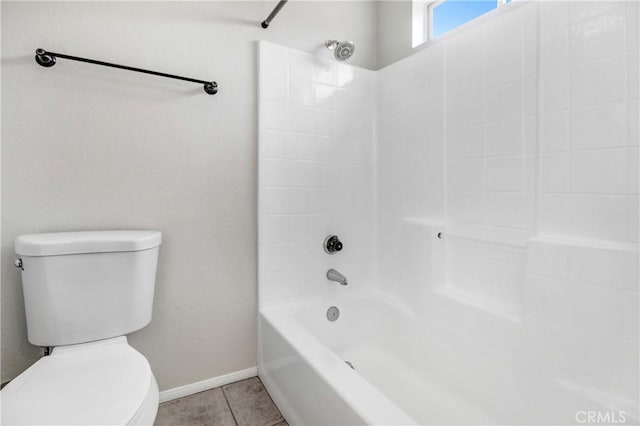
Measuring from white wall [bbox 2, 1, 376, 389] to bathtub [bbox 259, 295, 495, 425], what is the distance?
31cm

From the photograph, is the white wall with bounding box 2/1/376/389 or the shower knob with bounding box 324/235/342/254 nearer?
the white wall with bounding box 2/1/376/389

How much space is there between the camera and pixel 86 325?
125cm

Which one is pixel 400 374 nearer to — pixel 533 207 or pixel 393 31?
pixel 533 207

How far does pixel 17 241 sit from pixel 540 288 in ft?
6.41

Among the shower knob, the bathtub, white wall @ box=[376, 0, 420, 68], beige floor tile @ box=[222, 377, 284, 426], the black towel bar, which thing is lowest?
beige floor tile @ box=[222, 377, 284, 426]

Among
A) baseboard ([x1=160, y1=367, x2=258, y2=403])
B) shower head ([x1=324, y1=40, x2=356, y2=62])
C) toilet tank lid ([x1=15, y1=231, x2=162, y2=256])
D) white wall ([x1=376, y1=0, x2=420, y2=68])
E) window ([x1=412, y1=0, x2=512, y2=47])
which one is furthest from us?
white wall ([x1=376, y1=0, x2=420, y2=68])

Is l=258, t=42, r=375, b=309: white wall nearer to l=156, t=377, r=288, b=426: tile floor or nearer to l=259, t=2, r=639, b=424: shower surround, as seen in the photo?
l=259, t=2, r=639, b=424: shower surround

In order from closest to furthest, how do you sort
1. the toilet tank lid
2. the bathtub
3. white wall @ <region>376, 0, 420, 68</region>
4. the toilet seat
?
the toilet seat
the bathtub
the toilet tank lid
white wall @ <region>376, 0, 420, 68</region>

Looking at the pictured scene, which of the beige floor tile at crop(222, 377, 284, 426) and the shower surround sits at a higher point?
the shower surround

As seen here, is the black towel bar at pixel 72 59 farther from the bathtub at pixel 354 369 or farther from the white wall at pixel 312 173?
the bathtub at pixel 354 369

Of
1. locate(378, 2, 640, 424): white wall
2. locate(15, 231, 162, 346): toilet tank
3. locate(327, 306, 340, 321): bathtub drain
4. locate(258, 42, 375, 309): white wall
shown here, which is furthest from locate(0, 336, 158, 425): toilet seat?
locate(378, 2, 640, 424): white wall

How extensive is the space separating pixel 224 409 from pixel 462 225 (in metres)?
1.46

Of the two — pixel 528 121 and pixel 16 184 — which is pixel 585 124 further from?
pixel 16 184

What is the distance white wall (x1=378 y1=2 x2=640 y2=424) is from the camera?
3.51 ft
